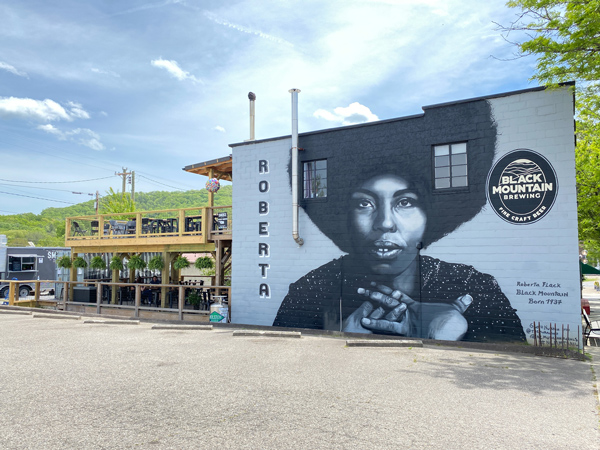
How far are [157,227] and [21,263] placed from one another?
1623cm

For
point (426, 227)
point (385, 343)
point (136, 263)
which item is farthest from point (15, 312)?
point (426, 227)

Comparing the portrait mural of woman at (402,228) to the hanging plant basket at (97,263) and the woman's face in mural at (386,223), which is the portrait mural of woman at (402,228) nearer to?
the woman's face in mural at (386,223)

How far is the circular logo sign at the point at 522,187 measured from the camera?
9.95 meters

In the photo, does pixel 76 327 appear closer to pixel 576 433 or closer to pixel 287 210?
pixel 287 210

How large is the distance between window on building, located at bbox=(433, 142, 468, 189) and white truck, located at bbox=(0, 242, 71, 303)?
23859 mm

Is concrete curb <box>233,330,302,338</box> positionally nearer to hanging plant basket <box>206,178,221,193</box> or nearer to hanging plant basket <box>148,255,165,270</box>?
hanging plant basket <box>206,178,221,193</box>

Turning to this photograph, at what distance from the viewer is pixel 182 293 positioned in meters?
14.7

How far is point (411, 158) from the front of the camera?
1150cm

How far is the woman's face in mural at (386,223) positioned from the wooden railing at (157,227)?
5323mm

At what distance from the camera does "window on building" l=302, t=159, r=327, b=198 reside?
42.3 ft

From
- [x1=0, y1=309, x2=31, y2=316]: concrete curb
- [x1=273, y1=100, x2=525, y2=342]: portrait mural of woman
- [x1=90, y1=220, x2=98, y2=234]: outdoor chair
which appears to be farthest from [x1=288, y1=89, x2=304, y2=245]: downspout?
[x1=0, y1=309, x2=31, y2=316]: concrete curb

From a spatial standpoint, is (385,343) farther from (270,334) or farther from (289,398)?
(289,398)

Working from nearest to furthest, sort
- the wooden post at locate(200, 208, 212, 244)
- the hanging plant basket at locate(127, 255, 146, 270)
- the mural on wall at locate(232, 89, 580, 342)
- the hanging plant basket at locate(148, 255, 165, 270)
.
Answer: the mural on wall at locate(232, 89, 580, 342) < the wooden post at locate(200, 208, 212, 244) < the hanging plant basket at locate(148, 255, 165, 270) < the hanging plant basket at locate(127, 255, 146, 270)

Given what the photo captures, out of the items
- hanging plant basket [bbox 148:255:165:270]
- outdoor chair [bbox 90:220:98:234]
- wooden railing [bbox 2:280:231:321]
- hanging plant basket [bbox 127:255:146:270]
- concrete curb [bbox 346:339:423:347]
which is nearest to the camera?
concrete curb [bbox 346:339:423:347]
